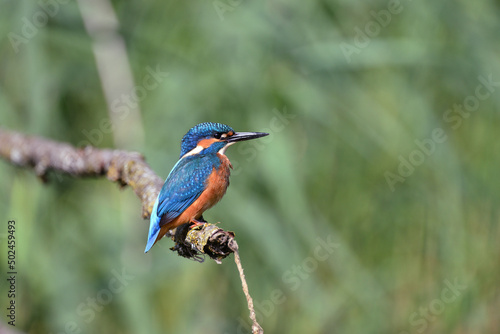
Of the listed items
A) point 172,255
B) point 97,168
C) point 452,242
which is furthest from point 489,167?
point 97,168

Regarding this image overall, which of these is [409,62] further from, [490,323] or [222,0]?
[490,323]

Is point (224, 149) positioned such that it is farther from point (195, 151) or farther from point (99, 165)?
→ point (99, 165)

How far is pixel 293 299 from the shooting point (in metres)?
2.36

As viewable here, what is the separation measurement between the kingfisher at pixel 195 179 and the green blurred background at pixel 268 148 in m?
0.05

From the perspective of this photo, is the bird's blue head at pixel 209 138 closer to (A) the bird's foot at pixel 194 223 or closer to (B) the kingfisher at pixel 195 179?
(B) the kingfisher at pixel 195 179

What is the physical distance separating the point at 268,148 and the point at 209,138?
0.20 meters

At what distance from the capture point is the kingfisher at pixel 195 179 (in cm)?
176

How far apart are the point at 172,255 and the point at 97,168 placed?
387 millimetres

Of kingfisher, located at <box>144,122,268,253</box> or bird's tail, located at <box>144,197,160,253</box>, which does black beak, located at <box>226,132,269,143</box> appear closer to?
kingfisher, located at <box>144,122,268,253</box>

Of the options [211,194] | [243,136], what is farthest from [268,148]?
[211,194]

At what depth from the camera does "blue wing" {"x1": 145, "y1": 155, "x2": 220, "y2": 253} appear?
175 cm

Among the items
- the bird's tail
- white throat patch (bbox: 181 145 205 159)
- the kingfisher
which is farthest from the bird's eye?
the bird's tail

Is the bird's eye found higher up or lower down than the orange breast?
higher up

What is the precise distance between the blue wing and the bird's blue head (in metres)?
0.05
